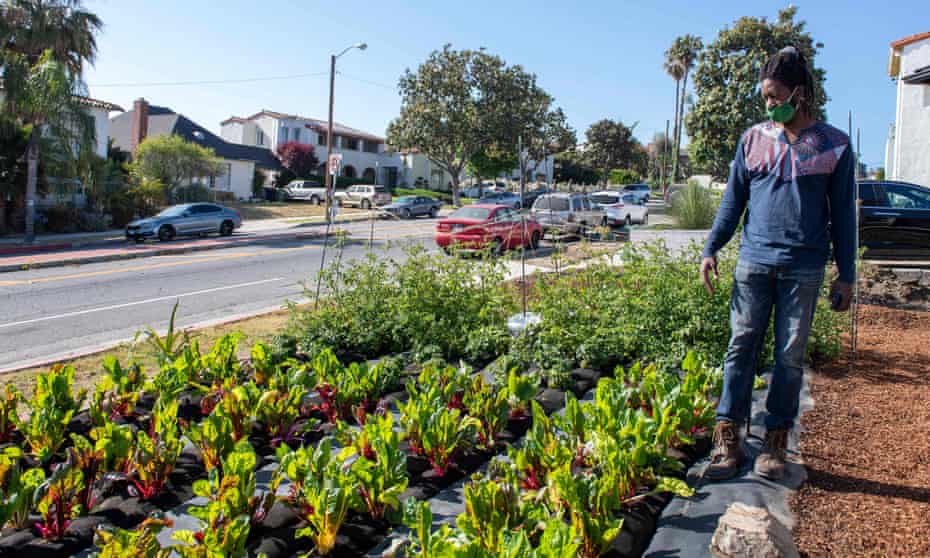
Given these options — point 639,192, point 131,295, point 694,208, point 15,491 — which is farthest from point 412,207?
point 15,491

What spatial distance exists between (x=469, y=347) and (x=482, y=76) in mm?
46118

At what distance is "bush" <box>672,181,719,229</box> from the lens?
20.9 m

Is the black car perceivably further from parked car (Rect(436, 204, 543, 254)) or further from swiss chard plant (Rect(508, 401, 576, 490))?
swiss chard plant (Rect(508, 401, 576, 490))

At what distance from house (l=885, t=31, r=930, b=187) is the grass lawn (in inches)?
644

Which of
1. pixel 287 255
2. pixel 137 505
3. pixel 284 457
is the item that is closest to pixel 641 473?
pixel 284 457

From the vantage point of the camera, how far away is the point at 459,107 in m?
48.8

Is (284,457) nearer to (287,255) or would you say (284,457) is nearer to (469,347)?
(469,347)

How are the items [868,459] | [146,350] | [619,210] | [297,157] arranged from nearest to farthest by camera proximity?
[868,459]
[146,350]
[619,210]
[297,157]

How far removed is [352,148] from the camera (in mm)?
69625

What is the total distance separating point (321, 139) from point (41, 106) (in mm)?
43969

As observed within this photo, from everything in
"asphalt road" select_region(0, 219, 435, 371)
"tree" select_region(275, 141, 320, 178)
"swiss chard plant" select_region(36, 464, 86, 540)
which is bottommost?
"asphalt road" select_region(0, 219, 435, 371)

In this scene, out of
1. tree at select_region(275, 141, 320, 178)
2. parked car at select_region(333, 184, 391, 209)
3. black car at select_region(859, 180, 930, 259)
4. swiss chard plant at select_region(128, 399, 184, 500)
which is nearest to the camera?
swiss chard plant at select_region(128, 399, 184, 500)

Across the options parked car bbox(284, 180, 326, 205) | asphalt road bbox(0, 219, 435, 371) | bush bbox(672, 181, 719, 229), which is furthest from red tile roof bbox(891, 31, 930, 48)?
parked car bbox(284, 180, 326, 205)

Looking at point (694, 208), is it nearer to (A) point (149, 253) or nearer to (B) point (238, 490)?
(A) point (149, 253)
